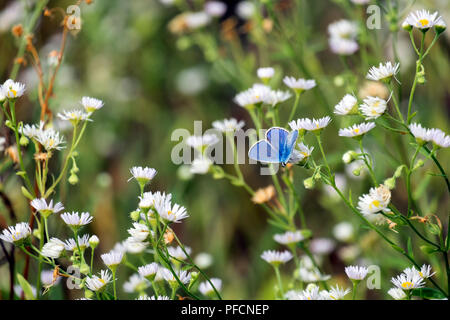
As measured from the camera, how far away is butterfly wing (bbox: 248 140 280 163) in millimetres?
577

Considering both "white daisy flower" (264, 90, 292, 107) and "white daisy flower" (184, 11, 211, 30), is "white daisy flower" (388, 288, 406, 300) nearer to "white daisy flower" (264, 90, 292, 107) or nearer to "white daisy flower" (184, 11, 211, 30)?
"white daisy flower" (264, 90, 292, 107)

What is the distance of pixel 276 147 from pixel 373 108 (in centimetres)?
11

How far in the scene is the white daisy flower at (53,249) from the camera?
0.57 meters

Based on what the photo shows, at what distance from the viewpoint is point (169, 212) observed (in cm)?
56

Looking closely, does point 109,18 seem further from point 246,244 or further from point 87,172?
point 246,244

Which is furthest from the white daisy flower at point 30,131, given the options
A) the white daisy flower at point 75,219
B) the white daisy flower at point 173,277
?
the white daisy flower at point 173,277

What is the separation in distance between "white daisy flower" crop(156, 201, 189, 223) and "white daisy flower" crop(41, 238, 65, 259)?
0.39 ft

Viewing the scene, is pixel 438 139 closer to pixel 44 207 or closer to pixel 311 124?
pixel 311 124

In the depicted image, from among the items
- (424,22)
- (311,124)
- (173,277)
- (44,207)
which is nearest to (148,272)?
(173,277)

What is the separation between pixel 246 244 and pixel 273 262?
67 centimetres

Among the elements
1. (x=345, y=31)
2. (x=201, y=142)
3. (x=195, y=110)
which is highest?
(x=195, y=110)

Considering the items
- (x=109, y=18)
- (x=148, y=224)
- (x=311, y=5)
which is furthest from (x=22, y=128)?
(x=311, y=5)

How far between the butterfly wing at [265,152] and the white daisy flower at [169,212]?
0.10 metres

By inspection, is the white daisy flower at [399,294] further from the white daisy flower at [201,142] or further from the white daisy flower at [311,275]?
the white daisy flower at [201,142]
